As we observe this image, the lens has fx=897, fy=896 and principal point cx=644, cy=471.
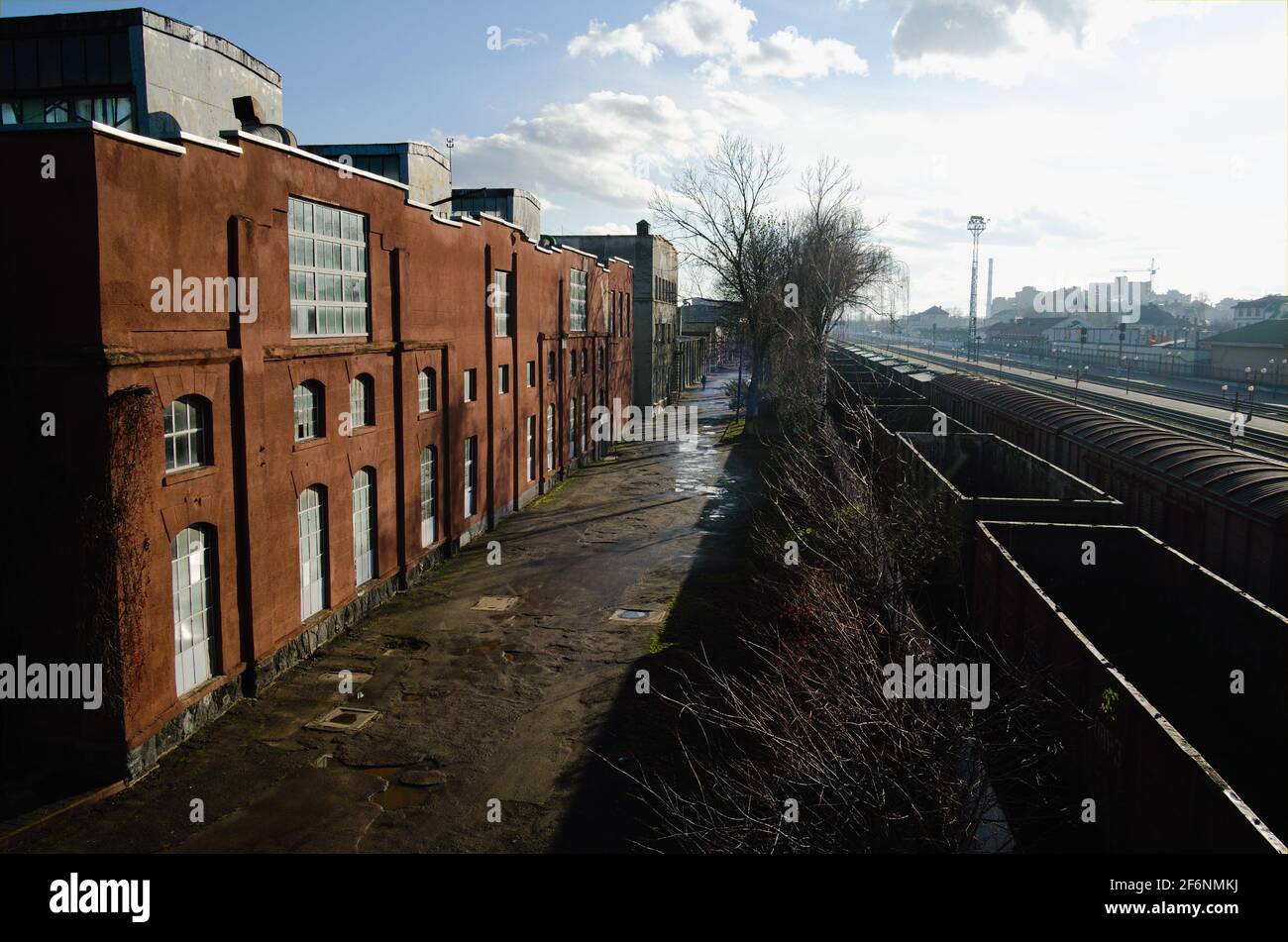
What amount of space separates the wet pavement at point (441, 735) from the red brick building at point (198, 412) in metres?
0.83

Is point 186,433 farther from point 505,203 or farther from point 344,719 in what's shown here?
point 505,203

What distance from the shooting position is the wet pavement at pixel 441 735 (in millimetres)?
10914

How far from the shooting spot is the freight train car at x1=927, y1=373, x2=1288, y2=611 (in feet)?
46.6

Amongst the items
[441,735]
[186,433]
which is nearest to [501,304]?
[186,433]

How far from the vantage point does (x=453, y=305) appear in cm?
2341

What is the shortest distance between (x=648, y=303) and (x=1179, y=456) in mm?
44269

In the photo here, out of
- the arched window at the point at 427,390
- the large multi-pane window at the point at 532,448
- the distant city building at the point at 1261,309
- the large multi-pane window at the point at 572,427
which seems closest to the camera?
the arched window at the point at 427,390

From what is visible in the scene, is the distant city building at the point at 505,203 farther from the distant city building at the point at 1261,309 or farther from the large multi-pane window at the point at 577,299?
the distant city building at the point at 1261,309

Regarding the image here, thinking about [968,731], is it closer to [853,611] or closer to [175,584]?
[853,611]

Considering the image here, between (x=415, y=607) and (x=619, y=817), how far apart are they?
968 centimetres

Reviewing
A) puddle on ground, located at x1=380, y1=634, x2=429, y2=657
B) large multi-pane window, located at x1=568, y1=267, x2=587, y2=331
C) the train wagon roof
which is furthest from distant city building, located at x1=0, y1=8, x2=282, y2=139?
the train wagon roof

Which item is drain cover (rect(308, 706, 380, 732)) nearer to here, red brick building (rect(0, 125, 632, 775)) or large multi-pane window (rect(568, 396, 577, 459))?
red brick building (rect(0, 125, 632, 775))

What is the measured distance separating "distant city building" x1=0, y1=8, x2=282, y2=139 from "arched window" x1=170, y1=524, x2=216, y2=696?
10.0 m

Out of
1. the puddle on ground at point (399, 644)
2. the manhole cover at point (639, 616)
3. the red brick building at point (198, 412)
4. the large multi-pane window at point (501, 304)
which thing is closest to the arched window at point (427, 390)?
the red brick building at point (198, 412)
